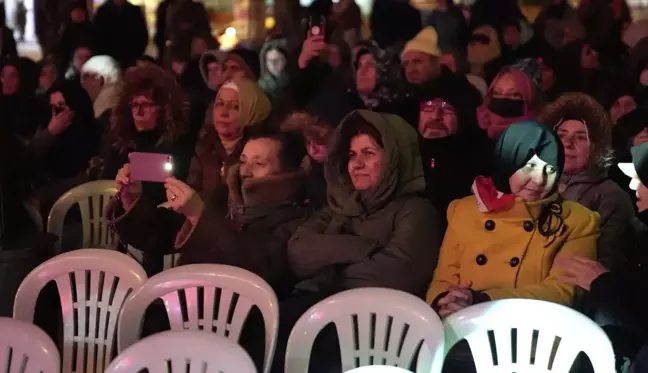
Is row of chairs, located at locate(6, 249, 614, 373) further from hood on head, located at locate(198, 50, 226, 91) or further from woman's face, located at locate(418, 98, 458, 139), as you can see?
hood on head, located at locate(198, 50, 226, 91)

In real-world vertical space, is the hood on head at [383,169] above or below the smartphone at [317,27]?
below

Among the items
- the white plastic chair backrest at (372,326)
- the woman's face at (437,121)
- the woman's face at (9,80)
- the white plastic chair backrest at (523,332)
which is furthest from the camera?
the woman's face at (9,80)

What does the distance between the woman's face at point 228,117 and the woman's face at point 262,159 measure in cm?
20

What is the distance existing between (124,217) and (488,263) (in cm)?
134

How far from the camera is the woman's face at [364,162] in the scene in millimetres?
2221

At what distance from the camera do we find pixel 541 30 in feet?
13.3

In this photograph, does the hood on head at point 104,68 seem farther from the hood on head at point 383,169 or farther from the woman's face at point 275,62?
the hood on head at point 383,169

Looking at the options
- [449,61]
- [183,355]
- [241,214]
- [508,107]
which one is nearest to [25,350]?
[183,355]

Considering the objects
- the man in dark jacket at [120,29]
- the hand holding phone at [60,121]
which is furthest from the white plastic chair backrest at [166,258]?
the man in dark jacket at [120,29]

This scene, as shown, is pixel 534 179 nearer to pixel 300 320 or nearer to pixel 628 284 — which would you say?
pixel 628 284

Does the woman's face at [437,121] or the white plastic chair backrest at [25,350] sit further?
the woman's face at [437,121]

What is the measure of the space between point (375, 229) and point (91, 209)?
1.22 m

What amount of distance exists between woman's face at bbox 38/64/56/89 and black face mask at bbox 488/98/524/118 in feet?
7.76

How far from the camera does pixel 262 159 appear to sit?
246 centimetres
